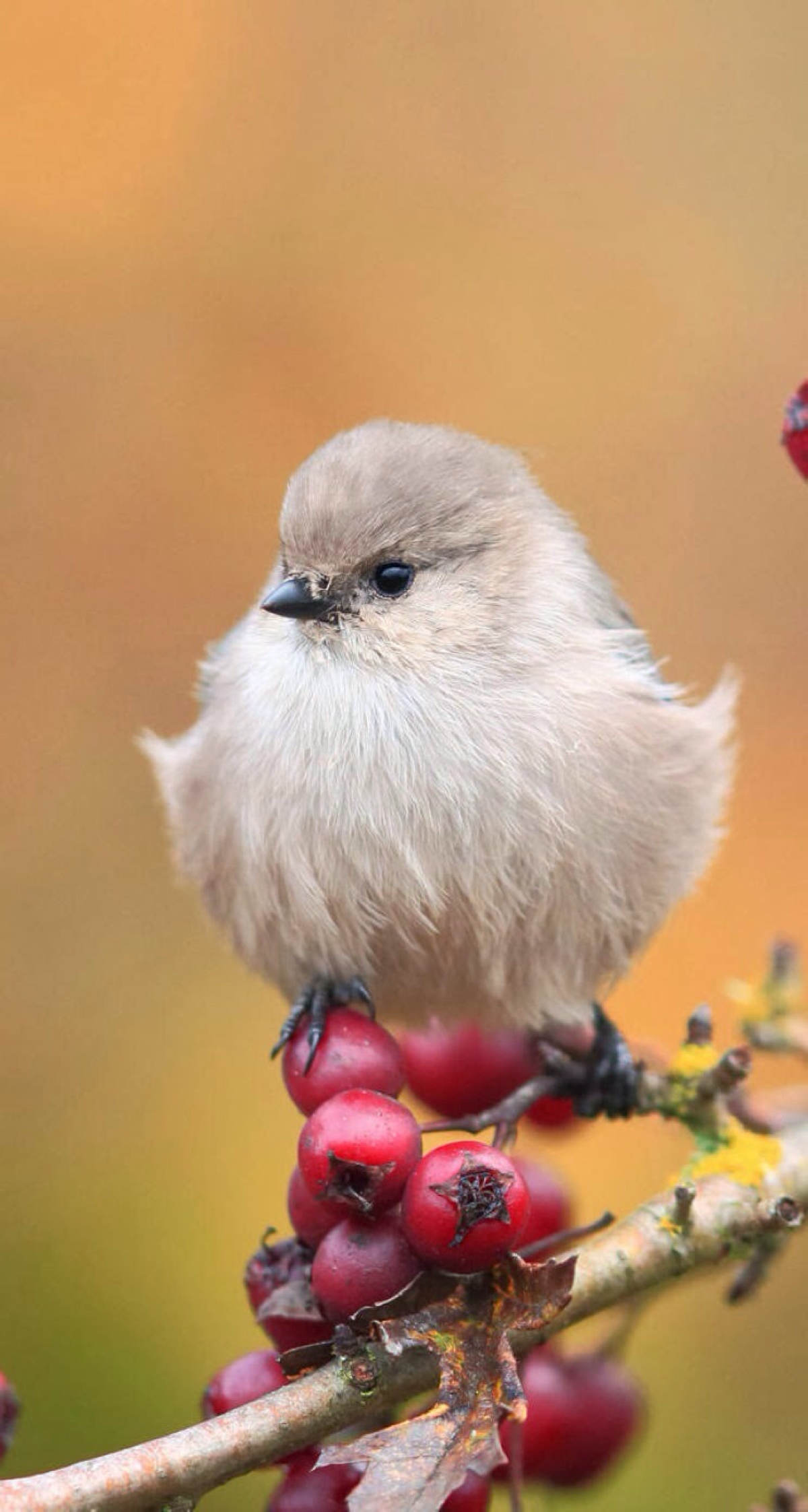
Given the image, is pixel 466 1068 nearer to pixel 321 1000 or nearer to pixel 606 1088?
pixel 606 1088

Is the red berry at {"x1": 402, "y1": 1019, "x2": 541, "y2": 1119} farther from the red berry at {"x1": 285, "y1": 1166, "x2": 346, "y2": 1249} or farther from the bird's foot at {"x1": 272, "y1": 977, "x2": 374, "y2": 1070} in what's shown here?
the red berry at {"x1": 285, "y1": 1166, "x2": 346, "y2": 1249}

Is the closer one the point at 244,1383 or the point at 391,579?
the point at 244,1383

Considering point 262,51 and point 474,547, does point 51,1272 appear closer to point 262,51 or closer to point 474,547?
point 474,547

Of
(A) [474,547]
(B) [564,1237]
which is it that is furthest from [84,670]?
(B) [564,1237]

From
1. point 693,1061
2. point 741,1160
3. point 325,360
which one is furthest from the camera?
point 325,360

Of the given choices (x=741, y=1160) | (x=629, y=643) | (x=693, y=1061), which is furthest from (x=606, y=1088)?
(x=629, y=643)

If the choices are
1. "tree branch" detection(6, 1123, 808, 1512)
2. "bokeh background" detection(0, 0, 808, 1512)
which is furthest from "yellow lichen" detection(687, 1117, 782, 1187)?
"bokeh background" detection(0, 0, 808, 1512)
